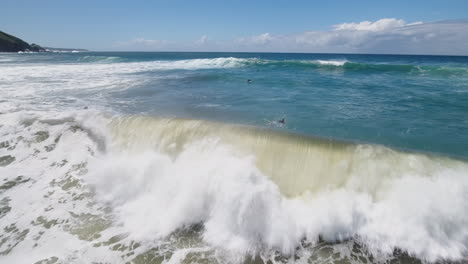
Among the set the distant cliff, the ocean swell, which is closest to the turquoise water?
the ocean swell

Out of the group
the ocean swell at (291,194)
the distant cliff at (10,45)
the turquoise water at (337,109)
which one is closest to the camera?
the ocean swell at (291,194)

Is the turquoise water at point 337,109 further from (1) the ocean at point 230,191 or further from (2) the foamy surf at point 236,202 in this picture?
(2) the foamy surf at point 236,202

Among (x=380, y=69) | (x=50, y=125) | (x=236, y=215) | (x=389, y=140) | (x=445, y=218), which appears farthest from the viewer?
(x=380, y=69)

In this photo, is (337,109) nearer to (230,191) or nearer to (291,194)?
(291,194)

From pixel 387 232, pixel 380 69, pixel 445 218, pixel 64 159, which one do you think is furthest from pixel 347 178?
pixel 380 69

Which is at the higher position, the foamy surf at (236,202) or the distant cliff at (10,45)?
the distant cliff at (10,45)

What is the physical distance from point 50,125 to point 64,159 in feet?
7.07

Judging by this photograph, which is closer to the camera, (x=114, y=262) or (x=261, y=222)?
(x=114, y=262)

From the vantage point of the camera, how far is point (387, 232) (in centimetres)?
454

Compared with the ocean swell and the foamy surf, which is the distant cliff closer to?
the foamy surf

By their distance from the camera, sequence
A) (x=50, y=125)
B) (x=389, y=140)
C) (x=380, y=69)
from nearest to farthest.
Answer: (x=389, y=140), (x=50, y=125), (x=380, y=69)

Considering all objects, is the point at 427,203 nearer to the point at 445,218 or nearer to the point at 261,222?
the point at 445,218

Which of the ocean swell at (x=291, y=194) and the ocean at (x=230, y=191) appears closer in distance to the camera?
the ocean at (x=230, y=191)

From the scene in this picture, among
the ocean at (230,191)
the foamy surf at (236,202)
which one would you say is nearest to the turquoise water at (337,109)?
the ocean at (230,191)
